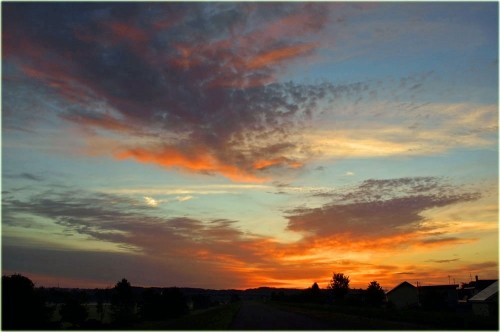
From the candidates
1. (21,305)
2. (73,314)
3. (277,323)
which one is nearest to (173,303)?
(73,314)

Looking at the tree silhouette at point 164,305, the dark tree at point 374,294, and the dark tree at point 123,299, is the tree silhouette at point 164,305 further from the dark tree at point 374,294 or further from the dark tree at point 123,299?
the dark tree at point 374,294

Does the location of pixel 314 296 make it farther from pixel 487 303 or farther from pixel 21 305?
pixel 21 305

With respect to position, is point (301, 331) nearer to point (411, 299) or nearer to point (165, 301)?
point (165, 301)

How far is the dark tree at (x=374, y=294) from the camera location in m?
126

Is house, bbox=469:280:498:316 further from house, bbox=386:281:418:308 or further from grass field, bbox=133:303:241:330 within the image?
house, bbox=386:281:418:308

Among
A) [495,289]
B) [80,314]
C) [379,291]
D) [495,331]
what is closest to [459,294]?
[379,291]

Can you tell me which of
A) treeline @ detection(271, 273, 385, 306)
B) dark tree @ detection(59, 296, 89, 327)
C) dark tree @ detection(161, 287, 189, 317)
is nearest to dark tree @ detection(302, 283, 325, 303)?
treeline @ detection(271, 273, 385, 306)

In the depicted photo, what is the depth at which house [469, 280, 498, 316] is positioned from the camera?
2672 inches

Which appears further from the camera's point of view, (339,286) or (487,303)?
(339,286)

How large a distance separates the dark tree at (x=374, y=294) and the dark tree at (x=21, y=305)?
286 feet

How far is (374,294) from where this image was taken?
129875 millimetres

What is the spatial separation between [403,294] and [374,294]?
40.7 ft

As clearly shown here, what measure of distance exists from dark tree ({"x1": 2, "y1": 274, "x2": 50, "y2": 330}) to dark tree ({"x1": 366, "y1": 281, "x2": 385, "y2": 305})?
87133mm

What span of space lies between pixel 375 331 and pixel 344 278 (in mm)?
136538
